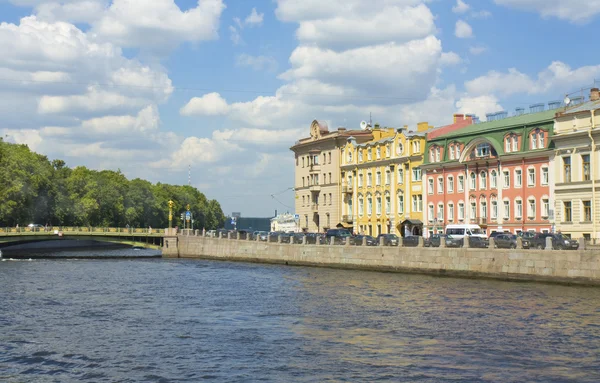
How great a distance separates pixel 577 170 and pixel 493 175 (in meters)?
12.0

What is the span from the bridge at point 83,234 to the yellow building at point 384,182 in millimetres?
23089

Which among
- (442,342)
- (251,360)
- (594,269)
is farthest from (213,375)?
(594,269)

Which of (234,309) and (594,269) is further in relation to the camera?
(594,269)

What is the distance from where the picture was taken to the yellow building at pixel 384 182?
88625mm

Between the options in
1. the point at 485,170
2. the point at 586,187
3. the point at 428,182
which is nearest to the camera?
the point at 586,187

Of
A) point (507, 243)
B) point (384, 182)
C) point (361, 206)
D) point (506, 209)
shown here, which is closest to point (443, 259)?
point (507, 243)

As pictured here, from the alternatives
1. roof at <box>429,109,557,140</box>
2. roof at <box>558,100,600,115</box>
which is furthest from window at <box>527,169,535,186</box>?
roof at <box>558,100,600,115</box>

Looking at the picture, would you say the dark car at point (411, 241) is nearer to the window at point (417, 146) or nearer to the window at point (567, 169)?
the window at point (567, 169)

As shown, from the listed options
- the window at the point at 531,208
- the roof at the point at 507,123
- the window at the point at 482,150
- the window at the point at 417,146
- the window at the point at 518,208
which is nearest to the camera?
the window at the point at 531,208

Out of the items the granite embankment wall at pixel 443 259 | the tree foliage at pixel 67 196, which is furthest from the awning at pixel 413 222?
the tree foliage at pixel 67 196

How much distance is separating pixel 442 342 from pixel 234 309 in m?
13.1

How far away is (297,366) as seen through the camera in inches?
994

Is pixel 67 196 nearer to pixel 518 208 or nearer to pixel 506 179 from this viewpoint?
pixel 506 179

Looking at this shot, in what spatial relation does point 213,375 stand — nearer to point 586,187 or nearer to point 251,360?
point 251,360
